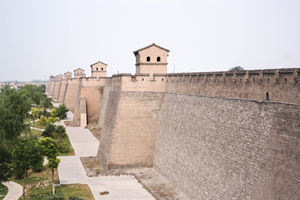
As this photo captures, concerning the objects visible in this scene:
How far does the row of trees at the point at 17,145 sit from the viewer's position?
1337 centimetres

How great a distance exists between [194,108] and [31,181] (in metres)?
9.60

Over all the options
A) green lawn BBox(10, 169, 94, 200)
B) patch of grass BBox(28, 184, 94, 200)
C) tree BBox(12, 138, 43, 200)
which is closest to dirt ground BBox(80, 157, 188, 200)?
patch of grass BBox(28, 184, 94, 200)

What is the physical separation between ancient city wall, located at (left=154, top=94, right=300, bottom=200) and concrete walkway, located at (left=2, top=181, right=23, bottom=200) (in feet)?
23.8

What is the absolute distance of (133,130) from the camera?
1772 centimetres

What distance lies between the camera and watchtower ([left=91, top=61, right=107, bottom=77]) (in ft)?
128

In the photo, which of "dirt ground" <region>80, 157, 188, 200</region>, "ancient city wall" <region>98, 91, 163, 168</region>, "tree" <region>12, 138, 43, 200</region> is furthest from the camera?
"ancient city wall" <region>98, 91, 163, 168</region>

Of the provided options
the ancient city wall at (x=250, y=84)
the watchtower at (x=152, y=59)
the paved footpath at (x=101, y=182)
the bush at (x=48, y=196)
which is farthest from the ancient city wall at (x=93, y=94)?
the ancient city wall at (x=250, y=84)

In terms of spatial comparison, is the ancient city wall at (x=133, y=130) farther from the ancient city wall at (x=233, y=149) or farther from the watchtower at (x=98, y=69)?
the watchtower at (x=98, y=69)

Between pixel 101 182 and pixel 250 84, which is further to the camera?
pixel 101 182

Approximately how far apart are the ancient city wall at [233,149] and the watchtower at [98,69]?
957 inches

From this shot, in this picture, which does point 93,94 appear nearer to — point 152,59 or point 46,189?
point 152,59

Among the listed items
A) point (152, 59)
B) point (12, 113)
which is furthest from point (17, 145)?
point (152, 59)

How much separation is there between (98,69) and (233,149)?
3064 centimetres

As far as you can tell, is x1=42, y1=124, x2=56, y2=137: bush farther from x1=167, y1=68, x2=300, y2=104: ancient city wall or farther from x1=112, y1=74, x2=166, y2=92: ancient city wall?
x1=167, y1=68, x2=300, y2=104: ancient city wall
